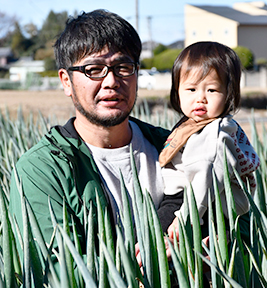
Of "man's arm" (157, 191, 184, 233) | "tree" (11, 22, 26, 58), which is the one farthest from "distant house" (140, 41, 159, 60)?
"man's arm" (157, 191, 184, 233)

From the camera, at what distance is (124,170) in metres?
1.43

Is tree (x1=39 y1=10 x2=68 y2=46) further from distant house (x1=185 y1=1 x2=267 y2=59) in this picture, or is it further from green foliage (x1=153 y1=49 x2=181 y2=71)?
distant house (x1=185 y1=1 x2=267 y2=59)

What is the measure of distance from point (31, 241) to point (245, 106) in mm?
12032

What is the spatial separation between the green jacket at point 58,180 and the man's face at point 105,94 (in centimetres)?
12

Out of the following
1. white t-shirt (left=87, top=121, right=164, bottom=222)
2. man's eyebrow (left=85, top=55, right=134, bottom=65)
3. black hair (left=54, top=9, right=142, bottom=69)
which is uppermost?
black hair (left=54, top=9, right=142, bottom=69)

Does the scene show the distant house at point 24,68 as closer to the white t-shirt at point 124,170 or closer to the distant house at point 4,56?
the distant house at point 4,56

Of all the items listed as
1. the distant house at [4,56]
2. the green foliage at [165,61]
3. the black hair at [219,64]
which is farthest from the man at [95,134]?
the distant house at [4,56]

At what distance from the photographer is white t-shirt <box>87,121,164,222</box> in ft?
4.53

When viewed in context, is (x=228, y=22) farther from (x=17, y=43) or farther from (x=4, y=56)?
(x=17, y=43)

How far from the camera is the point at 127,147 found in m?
1.48

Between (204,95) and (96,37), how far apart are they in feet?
1.32

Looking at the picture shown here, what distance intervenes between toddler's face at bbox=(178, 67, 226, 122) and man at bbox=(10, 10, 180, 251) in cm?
19

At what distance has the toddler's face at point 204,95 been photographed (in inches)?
56.2

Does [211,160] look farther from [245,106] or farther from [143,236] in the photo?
[245,106]
